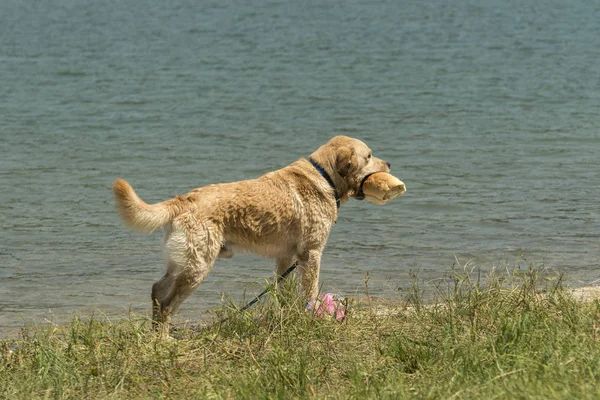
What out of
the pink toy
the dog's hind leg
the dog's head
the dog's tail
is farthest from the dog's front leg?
the dog's tail

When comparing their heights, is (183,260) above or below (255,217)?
below

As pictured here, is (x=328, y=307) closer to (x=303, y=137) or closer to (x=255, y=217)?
(x=255, y=217)

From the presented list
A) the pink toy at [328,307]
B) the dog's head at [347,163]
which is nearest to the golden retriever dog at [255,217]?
the dog's head at [347,163]

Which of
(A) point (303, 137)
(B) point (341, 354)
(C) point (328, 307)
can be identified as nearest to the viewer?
(B) point (341, 354)

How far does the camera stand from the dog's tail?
5.14 meters

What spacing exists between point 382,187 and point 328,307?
100 cm

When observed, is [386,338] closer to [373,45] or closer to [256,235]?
[256,235]

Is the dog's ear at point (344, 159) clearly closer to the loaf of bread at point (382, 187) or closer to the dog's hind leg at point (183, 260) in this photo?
the loaf of bread at point (382, 187)

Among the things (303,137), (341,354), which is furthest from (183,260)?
(303,137)

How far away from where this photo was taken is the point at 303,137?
529 inches

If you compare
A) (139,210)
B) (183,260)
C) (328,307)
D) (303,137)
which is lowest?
(303,137)

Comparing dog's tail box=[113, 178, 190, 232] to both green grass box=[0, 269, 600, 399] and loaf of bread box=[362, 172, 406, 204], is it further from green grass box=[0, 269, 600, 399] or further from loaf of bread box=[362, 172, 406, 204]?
loaf of bread box=[362, 172, 406, 204]

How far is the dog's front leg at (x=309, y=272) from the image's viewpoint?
5.80 meters

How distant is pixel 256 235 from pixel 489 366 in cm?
202
